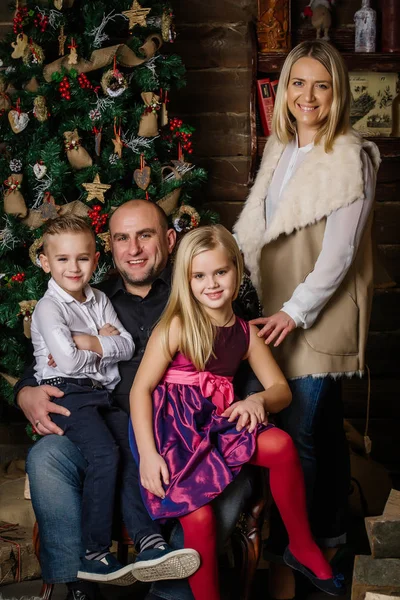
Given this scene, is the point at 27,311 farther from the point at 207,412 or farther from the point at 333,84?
the point at 333,84

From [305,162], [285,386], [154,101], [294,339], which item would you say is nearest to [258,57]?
[154,101]

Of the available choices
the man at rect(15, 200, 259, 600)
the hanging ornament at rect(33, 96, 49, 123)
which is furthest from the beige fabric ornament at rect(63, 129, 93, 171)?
the man at rect(15, 200, 259, 600)

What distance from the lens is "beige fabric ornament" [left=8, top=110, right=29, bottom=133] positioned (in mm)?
3576

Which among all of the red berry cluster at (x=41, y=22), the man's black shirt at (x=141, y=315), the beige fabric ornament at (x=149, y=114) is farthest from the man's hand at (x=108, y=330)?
the red berry cluster at (x=41, y=22)

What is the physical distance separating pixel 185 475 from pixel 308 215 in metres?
0.95

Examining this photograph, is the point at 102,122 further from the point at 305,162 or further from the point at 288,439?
the point at 288,439

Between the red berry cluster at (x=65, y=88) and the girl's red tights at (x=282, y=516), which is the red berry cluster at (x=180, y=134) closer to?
the red berry cluster at (x=65, y=88)

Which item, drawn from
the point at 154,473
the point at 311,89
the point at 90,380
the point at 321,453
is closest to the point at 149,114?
the point at 311,89

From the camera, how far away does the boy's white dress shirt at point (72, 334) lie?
2.70 metres

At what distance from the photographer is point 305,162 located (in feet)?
9.30

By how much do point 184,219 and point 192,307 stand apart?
116 centimetres

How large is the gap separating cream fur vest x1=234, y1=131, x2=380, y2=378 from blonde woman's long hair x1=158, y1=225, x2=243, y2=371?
0.34m

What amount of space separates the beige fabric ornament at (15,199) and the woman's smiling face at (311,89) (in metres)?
1.35

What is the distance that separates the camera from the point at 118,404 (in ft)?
9.46
